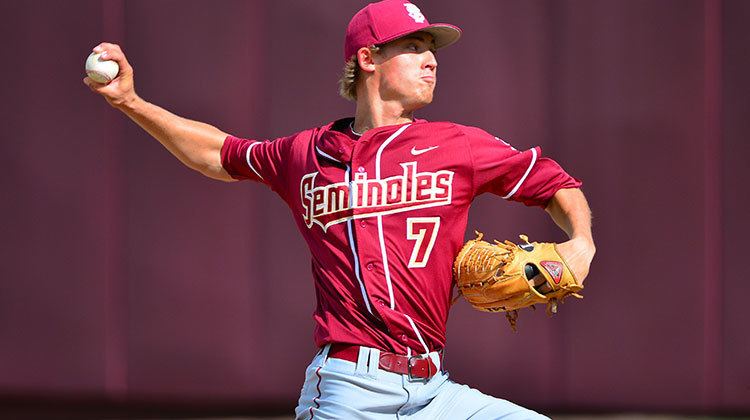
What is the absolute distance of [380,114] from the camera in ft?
9.41

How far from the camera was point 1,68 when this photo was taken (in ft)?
14.8

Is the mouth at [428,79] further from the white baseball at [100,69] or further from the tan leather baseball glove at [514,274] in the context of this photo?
the white baseball at [100,69]

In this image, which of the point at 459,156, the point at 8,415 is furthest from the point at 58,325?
the point at 459,156

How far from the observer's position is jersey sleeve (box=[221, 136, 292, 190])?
114 inches

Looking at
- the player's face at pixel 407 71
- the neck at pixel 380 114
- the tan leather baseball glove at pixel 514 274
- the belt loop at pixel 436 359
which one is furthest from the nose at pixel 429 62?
the belt loop at pixel 436 359

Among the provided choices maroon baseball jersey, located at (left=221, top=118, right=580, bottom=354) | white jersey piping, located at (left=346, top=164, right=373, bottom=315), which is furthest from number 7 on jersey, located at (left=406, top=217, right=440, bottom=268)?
white jersey piping, located at (left=346, top=164, right=373, bottom=315)

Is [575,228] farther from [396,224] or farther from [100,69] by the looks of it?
[100,69]

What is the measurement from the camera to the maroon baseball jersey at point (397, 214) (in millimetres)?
2629

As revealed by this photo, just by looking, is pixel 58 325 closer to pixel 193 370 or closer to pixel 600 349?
pixel 193 370

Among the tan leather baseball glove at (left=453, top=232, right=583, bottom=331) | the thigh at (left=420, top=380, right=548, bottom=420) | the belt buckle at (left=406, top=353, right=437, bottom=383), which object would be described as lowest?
the thigh at (left=420, top=380, right=548, bottom=420)

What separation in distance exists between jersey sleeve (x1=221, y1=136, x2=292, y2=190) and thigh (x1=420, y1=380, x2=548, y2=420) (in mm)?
742

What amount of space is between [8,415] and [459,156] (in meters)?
2.64

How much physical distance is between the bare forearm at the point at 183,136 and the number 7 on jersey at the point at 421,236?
62 centimetres

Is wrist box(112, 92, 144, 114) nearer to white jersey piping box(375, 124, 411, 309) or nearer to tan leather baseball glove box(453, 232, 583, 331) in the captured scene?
white jersey piping box(375, 124, 411, 309)
